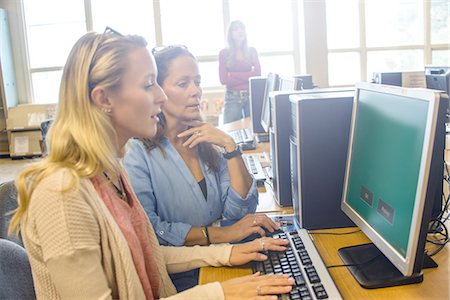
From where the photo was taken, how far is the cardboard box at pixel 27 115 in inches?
257

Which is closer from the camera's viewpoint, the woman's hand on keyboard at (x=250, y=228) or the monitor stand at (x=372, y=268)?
the monitor stand at (x=372, y=268)

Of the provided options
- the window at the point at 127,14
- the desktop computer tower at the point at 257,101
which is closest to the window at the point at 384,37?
the window at the point at 127,14

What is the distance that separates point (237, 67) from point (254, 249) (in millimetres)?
3935

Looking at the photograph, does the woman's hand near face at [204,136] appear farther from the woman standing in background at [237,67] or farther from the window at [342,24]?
the window at [342,24]

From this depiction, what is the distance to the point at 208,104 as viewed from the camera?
6531 mm

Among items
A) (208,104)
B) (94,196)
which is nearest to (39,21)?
(208,104)

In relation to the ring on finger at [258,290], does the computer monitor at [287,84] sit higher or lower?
higher

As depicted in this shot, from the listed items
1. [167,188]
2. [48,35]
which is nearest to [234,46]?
[48,35]

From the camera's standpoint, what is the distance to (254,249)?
1.18 meters

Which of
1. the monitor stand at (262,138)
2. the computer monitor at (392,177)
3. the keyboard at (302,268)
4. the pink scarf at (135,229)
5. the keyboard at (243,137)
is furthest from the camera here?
the monitor stand at (262,138)

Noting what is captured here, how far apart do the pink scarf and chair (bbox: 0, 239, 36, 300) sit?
0.86ft

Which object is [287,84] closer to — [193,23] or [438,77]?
[438,77]

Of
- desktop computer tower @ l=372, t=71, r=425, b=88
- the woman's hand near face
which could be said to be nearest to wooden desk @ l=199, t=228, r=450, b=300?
the woman's hand near face

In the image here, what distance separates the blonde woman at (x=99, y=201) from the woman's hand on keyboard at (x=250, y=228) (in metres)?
0.19
